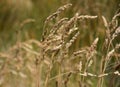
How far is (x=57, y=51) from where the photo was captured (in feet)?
6.66

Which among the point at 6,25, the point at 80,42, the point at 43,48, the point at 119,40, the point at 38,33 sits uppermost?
the point at 6,25

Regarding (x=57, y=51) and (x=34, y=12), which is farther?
(x=34, y=12)

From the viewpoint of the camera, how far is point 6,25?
5.75 meters

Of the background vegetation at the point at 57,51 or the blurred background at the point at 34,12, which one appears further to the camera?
the blurred background at the point at 34,12

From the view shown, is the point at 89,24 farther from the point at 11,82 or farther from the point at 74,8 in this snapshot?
the point at 11,82

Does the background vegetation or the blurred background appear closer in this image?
the background vegetation

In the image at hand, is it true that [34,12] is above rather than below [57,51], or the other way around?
above

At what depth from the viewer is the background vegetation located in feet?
6.82

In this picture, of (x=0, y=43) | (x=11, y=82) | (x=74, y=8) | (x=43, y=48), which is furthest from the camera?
(x=0, y=43)

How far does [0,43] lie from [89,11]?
1.72 metres

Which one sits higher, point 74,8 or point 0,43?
point 0,43

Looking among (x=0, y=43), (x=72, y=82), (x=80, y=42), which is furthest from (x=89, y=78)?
(x=0, y=43)

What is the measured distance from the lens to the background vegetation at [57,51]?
208 cm

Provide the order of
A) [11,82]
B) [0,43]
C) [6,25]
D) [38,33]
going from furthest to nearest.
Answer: [6,25], [0,43], [38,33], [11,82]
